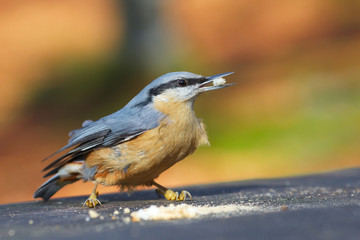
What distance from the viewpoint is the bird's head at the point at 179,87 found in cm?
512

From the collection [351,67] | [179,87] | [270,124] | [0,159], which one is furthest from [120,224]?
[351,67]

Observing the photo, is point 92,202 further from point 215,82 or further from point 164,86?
point 215,82

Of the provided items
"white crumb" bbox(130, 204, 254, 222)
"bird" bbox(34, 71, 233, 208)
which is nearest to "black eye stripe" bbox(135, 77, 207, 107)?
"bird" bbox(34, 71, 233, 208)

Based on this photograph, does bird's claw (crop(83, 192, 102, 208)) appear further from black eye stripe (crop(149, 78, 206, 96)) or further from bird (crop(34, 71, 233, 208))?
black eye stripe (crop(149, 78, 206, 96))

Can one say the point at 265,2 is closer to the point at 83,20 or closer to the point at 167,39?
the point at 83,20

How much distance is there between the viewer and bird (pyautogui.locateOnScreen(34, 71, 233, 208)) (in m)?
4.86

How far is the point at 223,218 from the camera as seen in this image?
3.59 m

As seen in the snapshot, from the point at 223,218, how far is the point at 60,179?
7.79ft

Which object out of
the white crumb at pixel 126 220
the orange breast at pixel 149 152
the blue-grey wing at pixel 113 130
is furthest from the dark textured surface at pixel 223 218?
the blue-grey wing at pixel 113 130

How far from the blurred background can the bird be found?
499cm

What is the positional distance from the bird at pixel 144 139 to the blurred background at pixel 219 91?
196 inches

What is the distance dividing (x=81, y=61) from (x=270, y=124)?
7906mm

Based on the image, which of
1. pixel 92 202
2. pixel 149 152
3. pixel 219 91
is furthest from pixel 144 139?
pixel 219 91

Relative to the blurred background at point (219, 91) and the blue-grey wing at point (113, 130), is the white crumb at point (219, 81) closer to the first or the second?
the blue-grey wing at point (113, 130)
